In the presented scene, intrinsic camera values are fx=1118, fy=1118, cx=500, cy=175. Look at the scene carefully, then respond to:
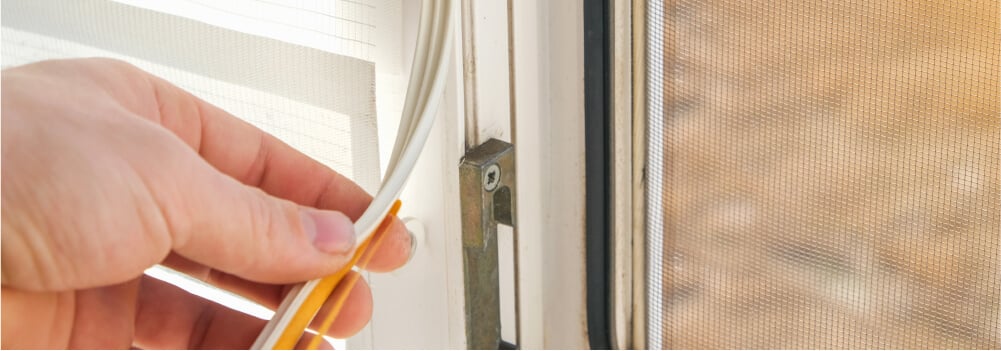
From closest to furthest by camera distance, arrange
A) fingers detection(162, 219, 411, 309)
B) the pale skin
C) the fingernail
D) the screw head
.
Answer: the pale skin
the fingernail
fingers detection(162, 219, 411, 309)
the screw head

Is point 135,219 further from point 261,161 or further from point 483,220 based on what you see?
point 483,220

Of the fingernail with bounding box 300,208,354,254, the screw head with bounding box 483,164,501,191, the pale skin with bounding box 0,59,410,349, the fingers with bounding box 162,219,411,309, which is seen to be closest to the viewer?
the pale skin with bounding box 0,59,410,349

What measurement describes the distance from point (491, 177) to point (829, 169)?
261 mm

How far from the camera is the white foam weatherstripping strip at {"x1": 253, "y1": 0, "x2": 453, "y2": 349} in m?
0.72

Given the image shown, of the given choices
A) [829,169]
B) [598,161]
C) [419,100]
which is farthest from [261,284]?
[829,169]

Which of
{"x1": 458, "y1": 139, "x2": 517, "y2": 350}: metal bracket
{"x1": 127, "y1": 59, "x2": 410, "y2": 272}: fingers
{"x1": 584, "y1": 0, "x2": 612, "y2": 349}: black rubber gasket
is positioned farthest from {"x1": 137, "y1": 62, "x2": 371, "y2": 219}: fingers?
{"x1": 584, "y1": 0, "x2": 612, "y2": 349}: black rubber gasket

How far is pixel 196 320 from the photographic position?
798 millimetres

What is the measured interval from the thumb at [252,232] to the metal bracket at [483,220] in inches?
8.3

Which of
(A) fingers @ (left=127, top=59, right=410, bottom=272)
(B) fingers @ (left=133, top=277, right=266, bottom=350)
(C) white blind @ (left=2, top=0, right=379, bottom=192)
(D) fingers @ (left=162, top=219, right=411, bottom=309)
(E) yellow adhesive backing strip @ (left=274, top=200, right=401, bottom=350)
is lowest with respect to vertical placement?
(B) fingers @ (left=133, top=277, right=266, bottom=350)

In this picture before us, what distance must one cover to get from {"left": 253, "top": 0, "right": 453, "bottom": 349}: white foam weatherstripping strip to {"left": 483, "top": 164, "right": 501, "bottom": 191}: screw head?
0.13 m

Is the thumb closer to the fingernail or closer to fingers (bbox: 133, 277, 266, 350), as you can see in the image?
the fingernail

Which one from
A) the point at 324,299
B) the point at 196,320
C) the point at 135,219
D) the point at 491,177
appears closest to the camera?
the point at 135,219

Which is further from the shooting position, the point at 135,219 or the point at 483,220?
the point at 483,220

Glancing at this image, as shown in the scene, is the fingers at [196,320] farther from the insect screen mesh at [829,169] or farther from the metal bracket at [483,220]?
the insect screen mesh at [829,169]
